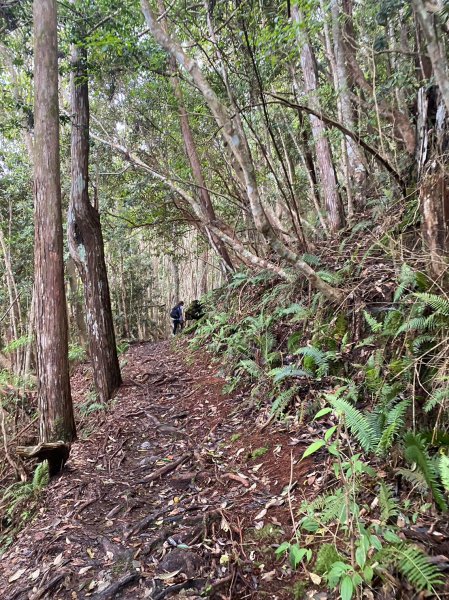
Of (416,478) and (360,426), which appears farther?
(360,426)

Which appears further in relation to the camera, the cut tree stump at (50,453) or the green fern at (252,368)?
the green fern at (252,368)

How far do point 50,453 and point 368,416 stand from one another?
4.00m

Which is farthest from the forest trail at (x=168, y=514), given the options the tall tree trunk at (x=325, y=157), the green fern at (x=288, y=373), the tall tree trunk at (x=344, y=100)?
the tall tree trunk at (x=344, y=100)

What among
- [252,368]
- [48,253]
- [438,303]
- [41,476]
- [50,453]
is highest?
[48,253]

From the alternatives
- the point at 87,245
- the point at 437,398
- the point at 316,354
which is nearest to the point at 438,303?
Answer: the point at 437,398

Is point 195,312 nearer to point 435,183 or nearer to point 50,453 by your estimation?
point 50,453

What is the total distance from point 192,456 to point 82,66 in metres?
7.19

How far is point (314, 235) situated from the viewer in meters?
9.12

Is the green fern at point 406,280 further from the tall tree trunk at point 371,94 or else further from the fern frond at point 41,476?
the fern frond at point 41,476

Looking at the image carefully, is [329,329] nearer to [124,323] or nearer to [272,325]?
[272,325]

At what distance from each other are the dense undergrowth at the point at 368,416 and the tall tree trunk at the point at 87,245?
276 cm

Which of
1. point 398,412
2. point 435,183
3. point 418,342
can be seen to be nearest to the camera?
point 398,412

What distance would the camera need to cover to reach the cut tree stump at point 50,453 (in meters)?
4.84

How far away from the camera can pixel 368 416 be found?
3.06 m
